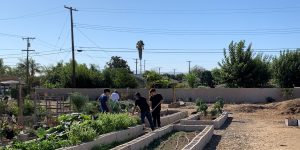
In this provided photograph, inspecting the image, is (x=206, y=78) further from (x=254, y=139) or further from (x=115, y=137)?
(x=115, y=137)

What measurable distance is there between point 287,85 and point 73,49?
23148 mm

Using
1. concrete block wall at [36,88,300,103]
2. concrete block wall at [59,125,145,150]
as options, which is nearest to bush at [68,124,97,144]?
concrete block wall at [59,125,145,150]

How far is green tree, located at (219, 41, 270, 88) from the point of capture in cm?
4859

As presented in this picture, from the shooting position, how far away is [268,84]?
52438 millimetres

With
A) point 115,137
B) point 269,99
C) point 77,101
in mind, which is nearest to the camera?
point 115,137

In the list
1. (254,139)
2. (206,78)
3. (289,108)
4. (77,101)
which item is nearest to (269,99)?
(289,108)

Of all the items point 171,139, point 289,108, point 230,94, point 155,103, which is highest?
point 155,103

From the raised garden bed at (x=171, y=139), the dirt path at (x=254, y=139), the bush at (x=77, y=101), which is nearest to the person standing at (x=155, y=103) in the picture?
the raised garden bed at (x=171, y=139)

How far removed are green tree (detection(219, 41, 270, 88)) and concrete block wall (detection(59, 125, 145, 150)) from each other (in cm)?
3334

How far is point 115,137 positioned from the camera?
1359cm

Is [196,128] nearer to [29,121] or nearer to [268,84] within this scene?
[29,121]

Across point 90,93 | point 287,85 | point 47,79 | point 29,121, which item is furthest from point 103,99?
point 47,79

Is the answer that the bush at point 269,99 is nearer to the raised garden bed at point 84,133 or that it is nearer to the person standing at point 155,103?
the person standing at point 155,103

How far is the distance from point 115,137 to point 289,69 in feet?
126
